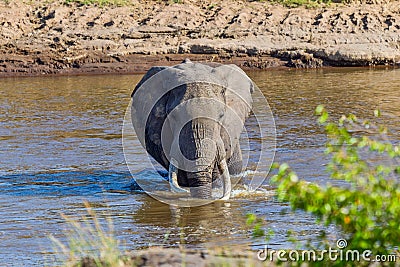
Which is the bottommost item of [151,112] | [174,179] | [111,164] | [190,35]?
[111,164]

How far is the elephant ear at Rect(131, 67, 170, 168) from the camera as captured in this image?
9898 millimetres

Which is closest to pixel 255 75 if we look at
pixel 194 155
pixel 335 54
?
pixel 335 54

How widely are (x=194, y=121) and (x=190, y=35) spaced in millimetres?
16836

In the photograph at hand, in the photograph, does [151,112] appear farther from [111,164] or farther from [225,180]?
[111,164]

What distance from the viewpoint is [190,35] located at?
25547mm

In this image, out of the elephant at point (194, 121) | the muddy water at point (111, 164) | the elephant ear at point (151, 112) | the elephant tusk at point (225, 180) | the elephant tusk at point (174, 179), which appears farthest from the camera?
the elephant ear at point (151, 112)

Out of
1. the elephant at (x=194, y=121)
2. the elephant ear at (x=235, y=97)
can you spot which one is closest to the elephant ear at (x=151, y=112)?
the elephant at (x=194, y=121)

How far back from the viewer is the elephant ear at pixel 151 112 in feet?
32.5

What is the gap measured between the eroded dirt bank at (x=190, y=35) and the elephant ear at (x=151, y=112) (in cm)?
1361

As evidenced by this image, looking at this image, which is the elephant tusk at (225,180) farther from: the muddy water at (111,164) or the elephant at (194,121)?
the muddy water at (111,164)

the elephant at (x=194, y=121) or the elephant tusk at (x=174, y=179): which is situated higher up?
the elephant at (x=194, y=121)

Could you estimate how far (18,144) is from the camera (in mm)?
13062

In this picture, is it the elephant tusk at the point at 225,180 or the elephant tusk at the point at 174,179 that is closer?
the elephant tusk at the point at 225,180

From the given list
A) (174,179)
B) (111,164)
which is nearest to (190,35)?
(111,164)
